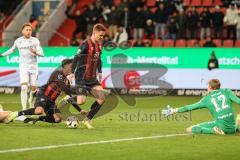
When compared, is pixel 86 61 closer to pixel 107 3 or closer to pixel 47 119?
pixel 47 119

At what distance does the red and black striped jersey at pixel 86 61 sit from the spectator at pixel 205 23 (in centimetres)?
1392

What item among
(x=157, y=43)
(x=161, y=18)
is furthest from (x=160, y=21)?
(x=157, y=43)

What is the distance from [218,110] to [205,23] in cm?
1540

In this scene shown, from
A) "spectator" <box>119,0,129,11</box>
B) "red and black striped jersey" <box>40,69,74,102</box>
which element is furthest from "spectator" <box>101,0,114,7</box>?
"red and black striped jersey" <box>40,69,74,102</box>

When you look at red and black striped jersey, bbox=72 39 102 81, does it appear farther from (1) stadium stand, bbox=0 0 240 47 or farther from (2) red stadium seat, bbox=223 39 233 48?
(2) red stadium seat, bbox=223 39 233 48

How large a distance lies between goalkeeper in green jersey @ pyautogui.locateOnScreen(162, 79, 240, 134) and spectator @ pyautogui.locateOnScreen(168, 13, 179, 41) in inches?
590

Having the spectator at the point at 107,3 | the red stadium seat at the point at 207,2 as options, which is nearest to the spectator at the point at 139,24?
the spectator at the point at 107,3

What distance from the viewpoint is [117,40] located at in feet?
92.5

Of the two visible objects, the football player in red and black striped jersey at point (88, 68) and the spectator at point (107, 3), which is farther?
the spectator at point (107, 3)

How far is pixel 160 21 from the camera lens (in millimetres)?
28672

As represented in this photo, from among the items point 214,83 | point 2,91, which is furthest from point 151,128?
point 2,91

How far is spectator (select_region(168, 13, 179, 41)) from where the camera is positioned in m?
27.9

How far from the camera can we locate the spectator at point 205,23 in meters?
28.0

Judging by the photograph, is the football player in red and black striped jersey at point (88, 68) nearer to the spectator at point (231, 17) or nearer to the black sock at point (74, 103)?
the black sock at point (74, 103)
